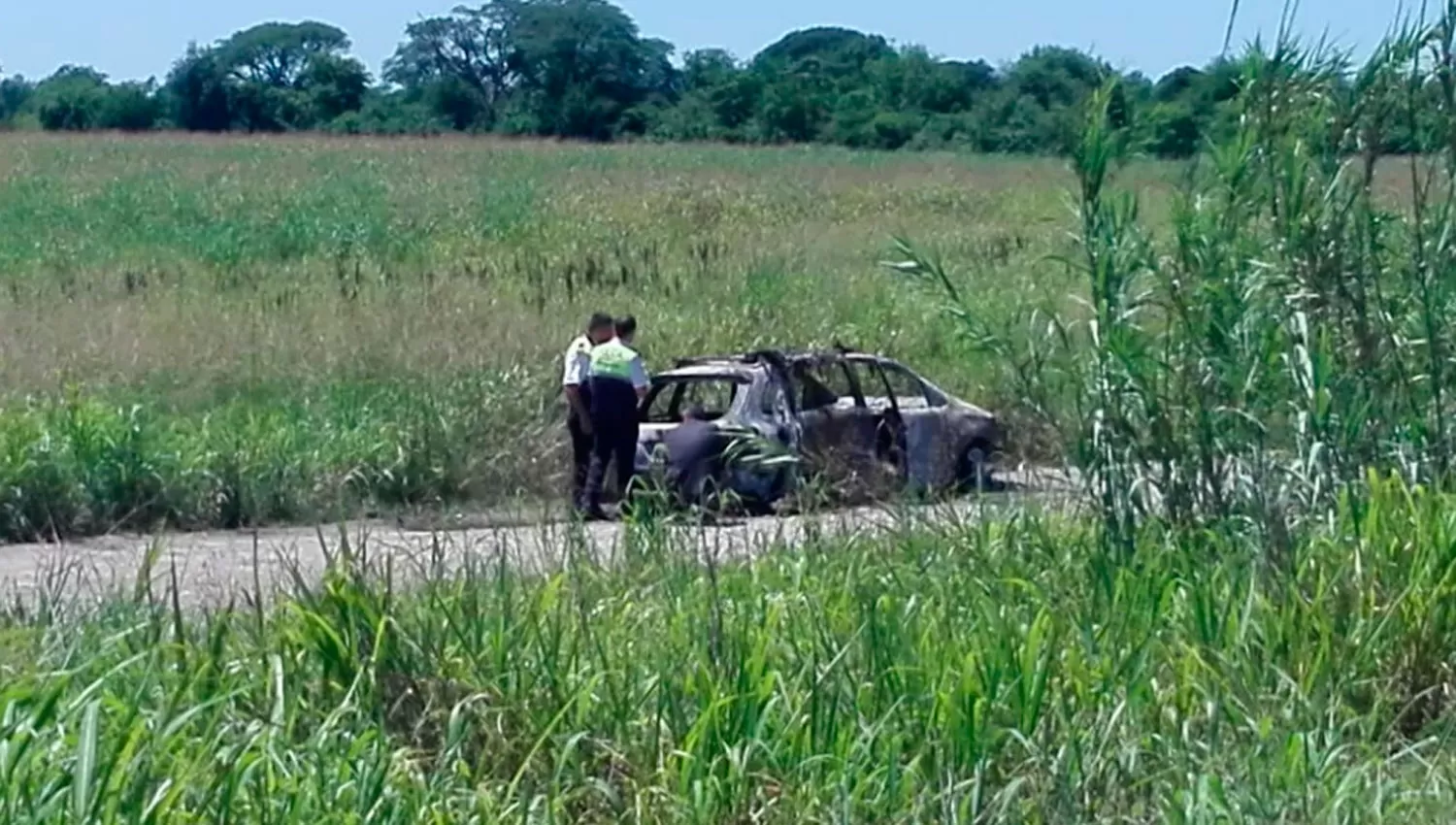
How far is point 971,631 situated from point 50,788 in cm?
303

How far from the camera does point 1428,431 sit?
8531 mm

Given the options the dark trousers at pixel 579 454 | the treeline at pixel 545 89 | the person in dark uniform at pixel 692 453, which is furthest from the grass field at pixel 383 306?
the treeline at pixel 545 89

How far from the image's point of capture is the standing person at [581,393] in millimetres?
15633

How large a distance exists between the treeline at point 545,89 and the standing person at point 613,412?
28115 millimetres

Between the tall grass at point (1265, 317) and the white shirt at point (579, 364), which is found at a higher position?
the tall grass at point (1265, 317)

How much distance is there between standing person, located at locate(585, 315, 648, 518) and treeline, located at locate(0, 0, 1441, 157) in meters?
28.1

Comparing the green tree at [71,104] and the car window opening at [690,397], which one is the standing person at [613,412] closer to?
the car window opening at [690,397]

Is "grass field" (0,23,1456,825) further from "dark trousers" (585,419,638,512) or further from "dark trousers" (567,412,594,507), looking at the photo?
"dark trousers" (585,419,638,512)

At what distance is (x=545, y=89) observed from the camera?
8644cm

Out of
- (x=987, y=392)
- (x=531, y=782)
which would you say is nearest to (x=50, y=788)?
(x=531, y=782)

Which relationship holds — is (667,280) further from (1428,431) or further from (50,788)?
(50,788)

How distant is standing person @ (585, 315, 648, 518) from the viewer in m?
15.3

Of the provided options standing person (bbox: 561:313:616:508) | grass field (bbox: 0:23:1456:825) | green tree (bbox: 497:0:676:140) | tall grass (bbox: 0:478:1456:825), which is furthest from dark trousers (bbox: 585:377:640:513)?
green tree (bbox: 497:0:676:140)

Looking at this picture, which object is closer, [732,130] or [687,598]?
[687,598]
